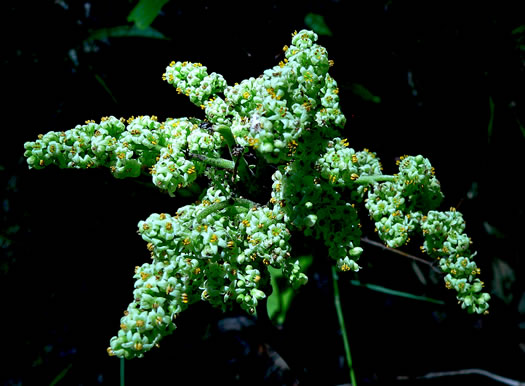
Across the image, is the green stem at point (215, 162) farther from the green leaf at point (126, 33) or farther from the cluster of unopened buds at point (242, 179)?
the green leaf at point (126, 33)

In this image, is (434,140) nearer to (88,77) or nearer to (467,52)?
(467,52)

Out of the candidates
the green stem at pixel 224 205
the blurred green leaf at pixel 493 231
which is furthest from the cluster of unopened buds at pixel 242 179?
the blurred green leaf at pixel 493 231

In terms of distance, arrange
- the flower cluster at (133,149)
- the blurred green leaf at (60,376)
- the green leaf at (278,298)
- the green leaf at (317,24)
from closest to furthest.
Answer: the flower cluster at (133,149) < the green leaf at (278,298) < the green leaf at (317,24) < the blurred green leaf at (60,376)

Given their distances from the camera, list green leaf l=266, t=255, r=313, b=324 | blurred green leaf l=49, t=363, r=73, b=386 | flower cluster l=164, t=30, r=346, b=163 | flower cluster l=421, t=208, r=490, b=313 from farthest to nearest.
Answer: blurred green leaf l=49, t=363, r=73, b=386 → green leaf l=266, t=255, r=313, b=324 → flower cluster l=421, t=208, r=490, b=313 → flower cluster l=164, t=30, r=346, b=163

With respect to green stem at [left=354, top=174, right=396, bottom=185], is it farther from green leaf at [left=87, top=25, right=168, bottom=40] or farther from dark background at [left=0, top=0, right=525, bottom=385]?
green leaf at [left=87, top=25, right=168, bottom=40]

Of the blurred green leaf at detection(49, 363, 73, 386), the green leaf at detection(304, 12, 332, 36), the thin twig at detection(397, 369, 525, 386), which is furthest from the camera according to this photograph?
the thin twig at detection(397, 369, 525, 386)

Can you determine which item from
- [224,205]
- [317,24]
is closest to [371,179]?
[224,205]

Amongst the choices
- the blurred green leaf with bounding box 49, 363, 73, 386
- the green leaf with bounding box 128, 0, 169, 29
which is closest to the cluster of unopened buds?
the green leaf with bounding box 128, 0, 169, 29
